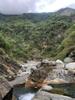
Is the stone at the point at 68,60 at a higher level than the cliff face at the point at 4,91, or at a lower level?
lower

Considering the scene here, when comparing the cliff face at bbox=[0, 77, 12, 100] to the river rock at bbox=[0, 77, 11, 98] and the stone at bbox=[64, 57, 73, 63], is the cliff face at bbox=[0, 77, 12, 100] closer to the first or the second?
the river rock at bbox=[0, 77, 11, 98]

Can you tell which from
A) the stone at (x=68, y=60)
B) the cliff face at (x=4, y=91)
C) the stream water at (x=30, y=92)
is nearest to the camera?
the cliff face at (x=4, y=91)

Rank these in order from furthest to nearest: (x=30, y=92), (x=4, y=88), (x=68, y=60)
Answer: (x=68, y=60) → (x=30, y=92) → (x=4, y=88)

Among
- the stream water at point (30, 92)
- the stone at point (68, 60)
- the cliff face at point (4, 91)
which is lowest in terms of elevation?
the stone at point (68, 60)

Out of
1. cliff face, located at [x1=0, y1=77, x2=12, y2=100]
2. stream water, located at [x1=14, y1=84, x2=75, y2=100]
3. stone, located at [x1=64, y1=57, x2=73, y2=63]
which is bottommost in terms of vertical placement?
stone, located at [x1=64, y1=57, x2=73, y2=63]

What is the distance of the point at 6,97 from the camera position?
20000mm

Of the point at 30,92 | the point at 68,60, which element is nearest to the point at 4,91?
the point at 30,92

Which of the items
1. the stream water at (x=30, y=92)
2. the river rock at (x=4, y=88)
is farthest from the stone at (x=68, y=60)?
the river rock at (x=4, y=88)

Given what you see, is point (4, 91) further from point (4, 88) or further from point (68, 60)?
point (68, 60)

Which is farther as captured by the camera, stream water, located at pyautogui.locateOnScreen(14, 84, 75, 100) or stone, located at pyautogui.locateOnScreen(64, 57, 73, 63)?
stone, located at pyautogui.locateOnScreen(64, 57, 73, 63)

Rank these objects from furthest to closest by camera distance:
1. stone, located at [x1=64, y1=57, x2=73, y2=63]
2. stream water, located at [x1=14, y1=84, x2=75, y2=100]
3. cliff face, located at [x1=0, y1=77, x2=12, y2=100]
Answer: stone, located at [x1=64, y1=57, x2=73, y2=63] → stream water, located at [x1=14, y1=84, x2=75, y2=100] → cliff face, located at [x1=0, y1=77, x2=12, y2=100]

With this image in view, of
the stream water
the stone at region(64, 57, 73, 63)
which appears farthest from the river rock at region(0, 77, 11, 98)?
the stone at region(64, 57, 73, 63)

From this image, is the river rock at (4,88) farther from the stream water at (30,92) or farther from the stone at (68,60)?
the stone at (68,60)

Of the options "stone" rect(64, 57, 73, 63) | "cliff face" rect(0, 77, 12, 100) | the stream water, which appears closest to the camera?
"cliff face" rect(0, 77, 12, 100)
